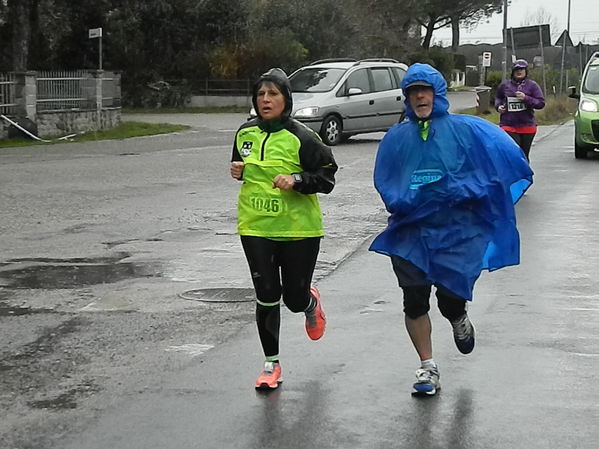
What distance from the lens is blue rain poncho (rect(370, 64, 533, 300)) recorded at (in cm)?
565

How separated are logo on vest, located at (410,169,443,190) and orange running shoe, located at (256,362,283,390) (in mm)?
1216

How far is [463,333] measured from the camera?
6055 millimetres

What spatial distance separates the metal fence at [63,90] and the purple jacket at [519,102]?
14547 millimetres

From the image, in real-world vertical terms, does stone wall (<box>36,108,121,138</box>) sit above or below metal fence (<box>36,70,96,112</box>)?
below

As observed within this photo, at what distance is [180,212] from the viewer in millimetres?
13500

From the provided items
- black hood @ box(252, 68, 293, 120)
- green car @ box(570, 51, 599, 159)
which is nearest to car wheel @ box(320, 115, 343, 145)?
green car @ box(570, 51, 599, 159)

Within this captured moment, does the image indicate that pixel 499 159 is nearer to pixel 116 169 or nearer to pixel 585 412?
pixel 585 412

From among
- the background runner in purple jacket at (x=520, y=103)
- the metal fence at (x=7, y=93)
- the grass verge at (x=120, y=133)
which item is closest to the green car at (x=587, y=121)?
the background runner in purple jacket at (x=520, y=103)

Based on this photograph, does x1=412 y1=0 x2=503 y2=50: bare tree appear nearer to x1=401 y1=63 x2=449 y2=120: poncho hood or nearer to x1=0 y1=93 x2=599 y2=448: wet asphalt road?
x1=0 y1=93 x2=599 y2=448: wet asphalt road

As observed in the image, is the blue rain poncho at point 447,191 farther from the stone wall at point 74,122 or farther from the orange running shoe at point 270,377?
the stone wall at point 74,122

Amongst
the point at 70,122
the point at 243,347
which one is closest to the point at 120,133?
the point at 70,122

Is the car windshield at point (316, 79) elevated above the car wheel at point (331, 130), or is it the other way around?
the car windshield at point (316, 79)

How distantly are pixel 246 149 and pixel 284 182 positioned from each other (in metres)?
0.38

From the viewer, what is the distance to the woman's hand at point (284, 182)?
5.72 m
